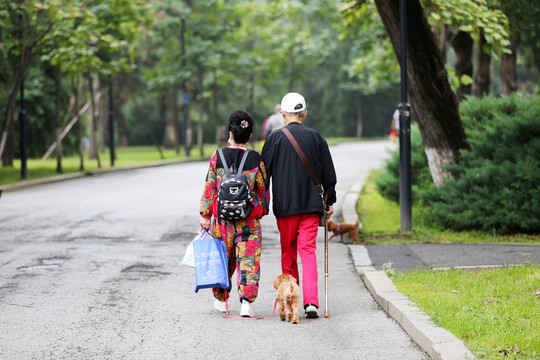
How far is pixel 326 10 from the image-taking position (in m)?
40.6

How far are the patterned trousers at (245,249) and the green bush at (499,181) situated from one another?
519 centimetres

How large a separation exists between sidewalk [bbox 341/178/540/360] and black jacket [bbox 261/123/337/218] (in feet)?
3.73

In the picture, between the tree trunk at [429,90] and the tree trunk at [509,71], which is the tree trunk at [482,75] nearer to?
the tree trunk at [509,71]

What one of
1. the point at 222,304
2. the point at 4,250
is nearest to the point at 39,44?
the point at 4,250

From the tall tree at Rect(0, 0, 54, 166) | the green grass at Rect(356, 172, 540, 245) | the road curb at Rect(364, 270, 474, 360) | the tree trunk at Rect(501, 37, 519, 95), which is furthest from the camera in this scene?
the tree trunk at Rect(501, 37, 519, 95)

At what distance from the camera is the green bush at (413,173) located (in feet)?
47.4

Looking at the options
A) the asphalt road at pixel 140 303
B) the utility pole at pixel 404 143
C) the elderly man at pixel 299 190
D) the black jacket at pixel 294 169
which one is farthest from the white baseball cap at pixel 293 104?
the utility pole at pixel 404 143

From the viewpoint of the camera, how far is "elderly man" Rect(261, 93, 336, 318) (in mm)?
7036

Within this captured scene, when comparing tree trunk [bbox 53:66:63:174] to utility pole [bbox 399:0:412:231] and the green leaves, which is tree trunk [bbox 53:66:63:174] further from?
utility pole [bbox 399:0:412:231]

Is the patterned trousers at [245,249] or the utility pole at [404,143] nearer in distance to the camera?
the patterned trousers at [245,249]

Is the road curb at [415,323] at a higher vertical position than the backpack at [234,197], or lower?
lower

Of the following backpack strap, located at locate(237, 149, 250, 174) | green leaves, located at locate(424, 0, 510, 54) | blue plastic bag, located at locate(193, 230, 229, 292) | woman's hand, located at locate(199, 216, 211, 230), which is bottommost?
blue plastic bag, located at locate(193, 230, 229, 292)

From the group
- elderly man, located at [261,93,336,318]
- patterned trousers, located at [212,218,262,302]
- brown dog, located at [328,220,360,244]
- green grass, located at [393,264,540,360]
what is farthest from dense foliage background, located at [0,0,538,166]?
patterned trousers, located at [212,218,262,302]

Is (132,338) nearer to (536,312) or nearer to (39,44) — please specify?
(536,312)
